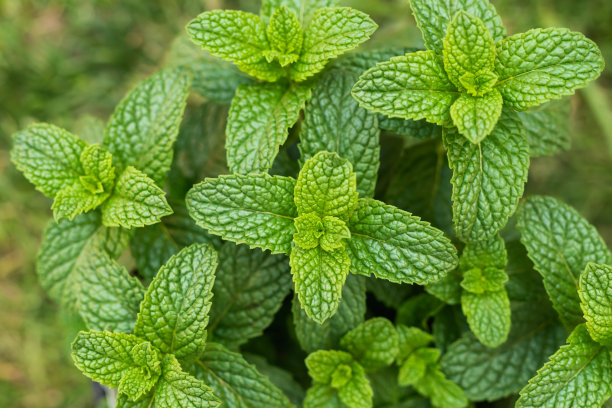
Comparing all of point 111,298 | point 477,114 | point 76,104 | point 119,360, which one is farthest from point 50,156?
point 76,104

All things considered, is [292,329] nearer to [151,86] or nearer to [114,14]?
[151,86]

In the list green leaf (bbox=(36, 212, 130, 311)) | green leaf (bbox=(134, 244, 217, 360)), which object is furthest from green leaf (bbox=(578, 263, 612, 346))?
green leaf (bbox=(36, 212, 130, 311))

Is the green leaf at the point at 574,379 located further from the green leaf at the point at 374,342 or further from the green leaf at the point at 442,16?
the green leaf at the point at 442,16

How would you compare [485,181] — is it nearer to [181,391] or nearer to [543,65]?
[543,65]

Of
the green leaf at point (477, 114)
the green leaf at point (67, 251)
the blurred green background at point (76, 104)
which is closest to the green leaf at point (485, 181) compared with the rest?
the green leaf at point (477, 114)

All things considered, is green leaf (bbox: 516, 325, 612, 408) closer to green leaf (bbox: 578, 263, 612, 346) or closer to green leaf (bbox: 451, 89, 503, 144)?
green leaf (bbox: 578, 263, 612, 346)

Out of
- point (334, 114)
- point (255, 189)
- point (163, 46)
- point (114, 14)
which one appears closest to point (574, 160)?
point (334, 114)
